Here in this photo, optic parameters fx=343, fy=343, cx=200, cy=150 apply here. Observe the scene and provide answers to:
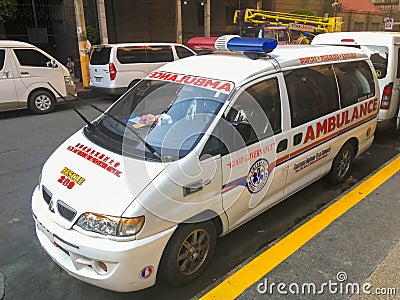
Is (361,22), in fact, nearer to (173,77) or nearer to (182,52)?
(182,52)

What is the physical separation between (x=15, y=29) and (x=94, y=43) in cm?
319

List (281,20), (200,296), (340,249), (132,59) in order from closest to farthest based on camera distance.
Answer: (200,296) < (340,249) < (132,59) < (281,20)

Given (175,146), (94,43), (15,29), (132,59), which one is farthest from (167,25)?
(175,146)

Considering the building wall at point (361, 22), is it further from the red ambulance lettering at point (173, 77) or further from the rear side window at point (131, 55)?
the red ambulance lettering at point (173, 77)

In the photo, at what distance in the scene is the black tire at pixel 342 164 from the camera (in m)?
4.29

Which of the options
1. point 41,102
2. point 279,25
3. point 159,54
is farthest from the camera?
point 279,25

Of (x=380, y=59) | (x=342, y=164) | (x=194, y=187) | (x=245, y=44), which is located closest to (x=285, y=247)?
(x=194, y=187)

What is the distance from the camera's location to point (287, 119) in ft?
10.9

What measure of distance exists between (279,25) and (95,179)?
520 inches

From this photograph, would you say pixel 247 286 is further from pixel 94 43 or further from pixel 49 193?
pixel 94 43

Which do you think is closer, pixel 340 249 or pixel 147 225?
pixel 147 225

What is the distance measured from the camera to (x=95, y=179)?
258 cm

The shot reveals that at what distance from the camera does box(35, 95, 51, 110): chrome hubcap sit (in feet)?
28.1

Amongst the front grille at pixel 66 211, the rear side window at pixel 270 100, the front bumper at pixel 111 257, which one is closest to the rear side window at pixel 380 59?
the rear side window at pixel 270 100
